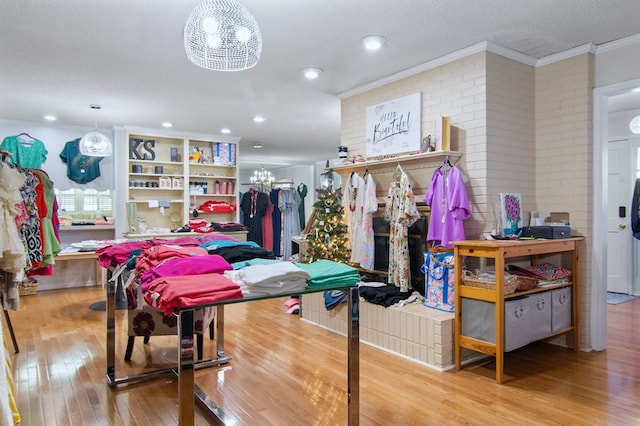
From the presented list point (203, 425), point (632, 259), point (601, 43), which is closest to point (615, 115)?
point (632, 259)

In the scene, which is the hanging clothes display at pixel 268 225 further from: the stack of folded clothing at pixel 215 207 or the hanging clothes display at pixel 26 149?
the hanging clothes display at pixel 26 149

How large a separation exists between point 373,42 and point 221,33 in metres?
1.84

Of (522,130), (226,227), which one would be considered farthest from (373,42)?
(226,227)

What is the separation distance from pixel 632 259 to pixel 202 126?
6.71 m

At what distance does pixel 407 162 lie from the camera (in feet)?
13.8

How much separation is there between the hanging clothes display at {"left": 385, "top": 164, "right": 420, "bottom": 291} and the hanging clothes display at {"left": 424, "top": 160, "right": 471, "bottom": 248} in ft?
0.58

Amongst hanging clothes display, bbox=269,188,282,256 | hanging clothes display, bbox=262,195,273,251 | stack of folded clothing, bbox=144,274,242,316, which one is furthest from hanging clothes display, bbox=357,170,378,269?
hanging clothes display, bbox=269,188,282,256

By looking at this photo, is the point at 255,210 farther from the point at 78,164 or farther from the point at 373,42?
the point at 373,42

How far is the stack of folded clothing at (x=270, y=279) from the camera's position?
186 centimetres

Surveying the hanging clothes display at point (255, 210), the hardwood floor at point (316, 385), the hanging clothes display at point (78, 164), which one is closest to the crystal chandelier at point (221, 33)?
the hardwood floor at point (316, 385)

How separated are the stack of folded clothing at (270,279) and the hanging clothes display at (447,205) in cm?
200

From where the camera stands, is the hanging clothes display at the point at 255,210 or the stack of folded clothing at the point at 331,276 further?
the hanging clothes display at the point at 255,210

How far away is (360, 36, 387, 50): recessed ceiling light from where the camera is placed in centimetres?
341

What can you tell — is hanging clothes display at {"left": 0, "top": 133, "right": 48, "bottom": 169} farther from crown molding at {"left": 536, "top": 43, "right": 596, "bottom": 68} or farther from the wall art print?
crown molding at {"left": 536, "top": 43, "right": 596, "bottom": 68}
